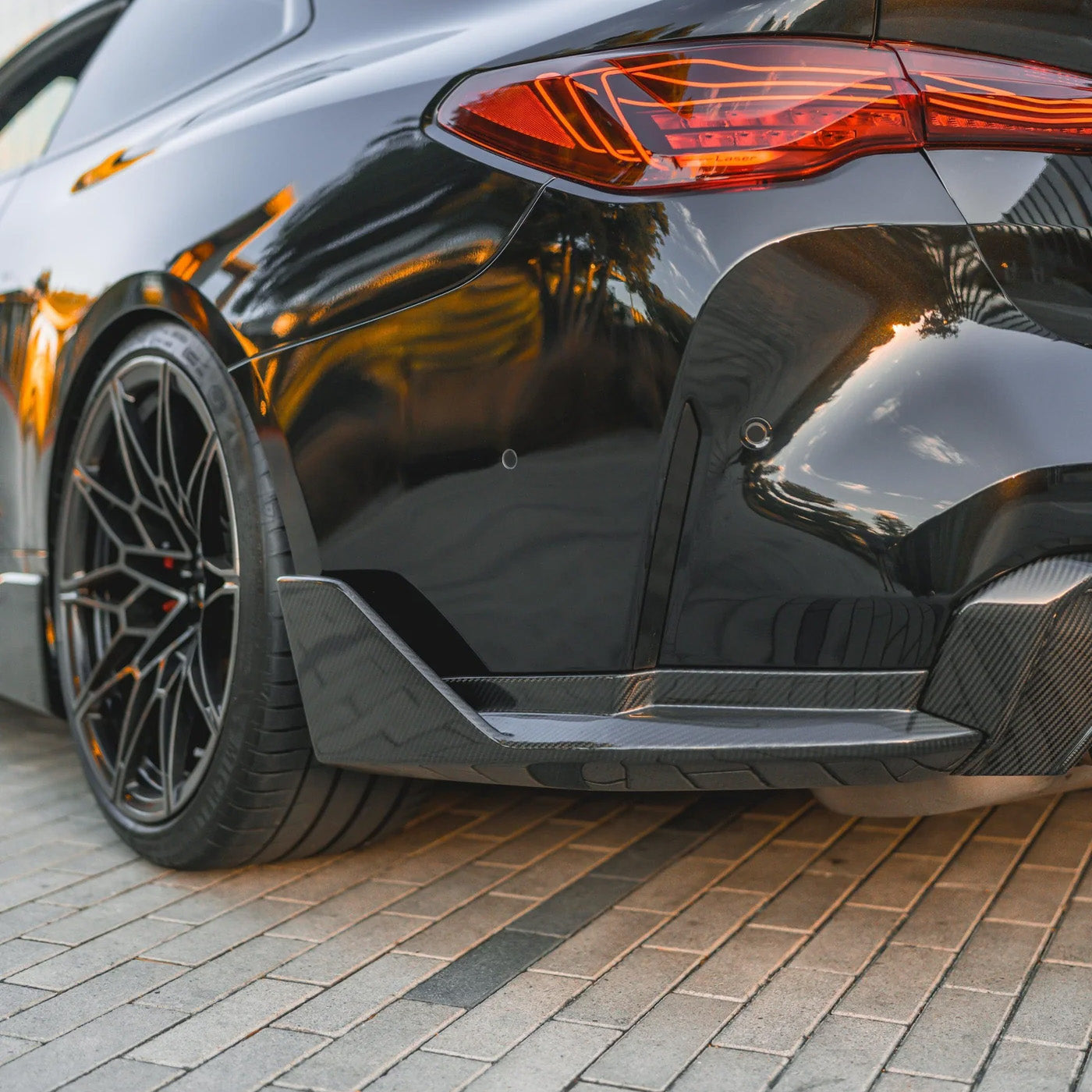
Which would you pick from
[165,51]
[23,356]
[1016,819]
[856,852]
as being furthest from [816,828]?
[165,51]

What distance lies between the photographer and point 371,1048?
1802mm

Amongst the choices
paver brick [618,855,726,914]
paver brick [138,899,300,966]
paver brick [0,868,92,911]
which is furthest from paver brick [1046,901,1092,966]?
paver brick [0,868,92,911]

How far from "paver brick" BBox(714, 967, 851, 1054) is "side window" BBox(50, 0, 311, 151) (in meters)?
1.82

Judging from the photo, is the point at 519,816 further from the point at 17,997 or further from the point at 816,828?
the point at 17,997

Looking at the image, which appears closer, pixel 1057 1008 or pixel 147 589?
pixel 1057 1008

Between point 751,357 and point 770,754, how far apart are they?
503 millimetres

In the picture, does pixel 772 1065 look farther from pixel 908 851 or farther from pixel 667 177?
pixel 667 177

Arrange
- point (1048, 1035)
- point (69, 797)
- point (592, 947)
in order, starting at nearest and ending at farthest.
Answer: point (1048, 1035) < point (592, 947) < point (69, 797)

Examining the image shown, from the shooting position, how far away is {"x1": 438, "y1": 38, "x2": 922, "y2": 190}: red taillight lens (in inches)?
64.6

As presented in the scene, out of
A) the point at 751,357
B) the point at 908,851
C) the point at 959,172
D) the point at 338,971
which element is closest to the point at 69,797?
the point at 338,971

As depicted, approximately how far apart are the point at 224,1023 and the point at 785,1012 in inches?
31.2

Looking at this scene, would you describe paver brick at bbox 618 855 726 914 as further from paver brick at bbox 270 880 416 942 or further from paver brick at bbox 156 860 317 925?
paver brick at bbox 156 860 317 925

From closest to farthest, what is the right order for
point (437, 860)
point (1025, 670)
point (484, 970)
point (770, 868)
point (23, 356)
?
1. point (1025, 670)
2. point (484, 970)
3. point (770, 868)
4. point (437, 860)
5. point (23, 356)

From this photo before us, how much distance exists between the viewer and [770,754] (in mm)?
1699
